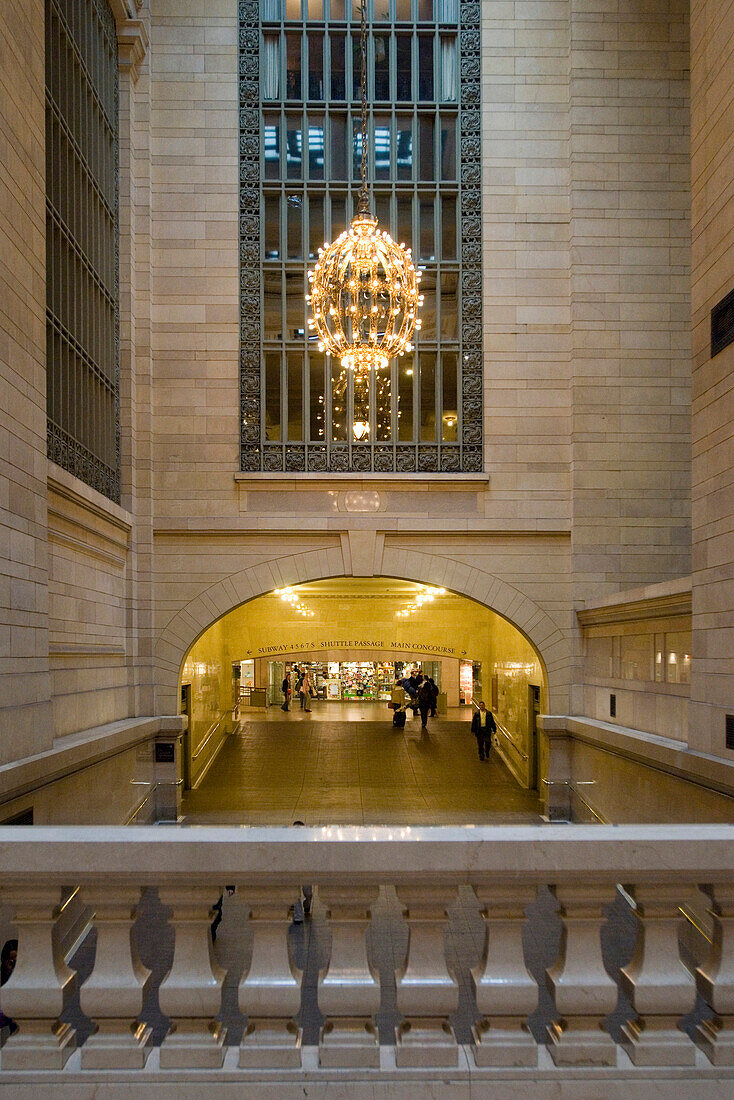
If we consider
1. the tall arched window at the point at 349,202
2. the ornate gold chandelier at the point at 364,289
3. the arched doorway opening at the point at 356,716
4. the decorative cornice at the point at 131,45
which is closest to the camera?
the ornate gold chandelier at the point at 364,289

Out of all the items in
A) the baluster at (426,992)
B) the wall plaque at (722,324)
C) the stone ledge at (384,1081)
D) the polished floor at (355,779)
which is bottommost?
the polished floor at (355,779)

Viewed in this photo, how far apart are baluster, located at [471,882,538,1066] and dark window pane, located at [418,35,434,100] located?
51.3 ft

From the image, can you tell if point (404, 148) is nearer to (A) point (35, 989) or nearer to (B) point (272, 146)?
(B) point (272, 146)

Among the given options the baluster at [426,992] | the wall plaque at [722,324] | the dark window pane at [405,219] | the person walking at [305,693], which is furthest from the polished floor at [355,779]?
the baluster at [426,992]

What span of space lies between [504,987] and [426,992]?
18 cm

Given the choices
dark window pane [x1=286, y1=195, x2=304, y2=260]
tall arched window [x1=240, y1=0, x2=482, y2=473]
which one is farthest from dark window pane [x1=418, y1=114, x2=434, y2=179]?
dark window pane [x1=286, y1=195, x2=304, y2=260]

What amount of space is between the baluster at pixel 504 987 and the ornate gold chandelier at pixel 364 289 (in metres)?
7.49

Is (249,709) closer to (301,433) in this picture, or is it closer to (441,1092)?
(301,433)

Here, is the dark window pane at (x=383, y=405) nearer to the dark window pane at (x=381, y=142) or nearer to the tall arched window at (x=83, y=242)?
the dark window pane at (x=381, y=142)

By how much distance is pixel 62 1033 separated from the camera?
1.78 m

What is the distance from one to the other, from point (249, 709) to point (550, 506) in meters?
17.2

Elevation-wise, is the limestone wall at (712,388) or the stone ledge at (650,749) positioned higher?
the limestone wall at (712,388)

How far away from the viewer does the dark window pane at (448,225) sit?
47.5 feet

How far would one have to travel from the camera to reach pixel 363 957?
1774 millimetres
